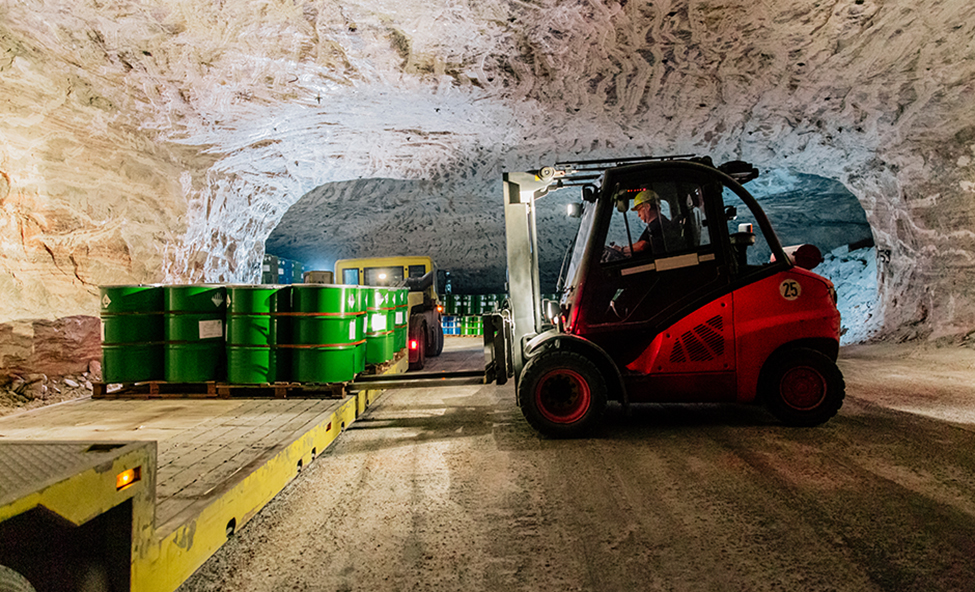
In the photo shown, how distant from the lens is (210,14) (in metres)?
5.51

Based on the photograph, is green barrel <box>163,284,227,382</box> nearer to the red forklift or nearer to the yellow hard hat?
the red forklift

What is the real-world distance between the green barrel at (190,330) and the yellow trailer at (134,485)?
1.57ft

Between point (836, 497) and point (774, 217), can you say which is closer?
point (836, 497)

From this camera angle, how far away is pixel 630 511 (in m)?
2.70

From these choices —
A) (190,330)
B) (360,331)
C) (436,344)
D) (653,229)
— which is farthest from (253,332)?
(436,344)

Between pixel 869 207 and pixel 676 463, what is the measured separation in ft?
34.6

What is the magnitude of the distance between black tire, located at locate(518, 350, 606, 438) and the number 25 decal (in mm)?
1790

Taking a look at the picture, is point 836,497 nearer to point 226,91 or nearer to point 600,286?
point 600,286

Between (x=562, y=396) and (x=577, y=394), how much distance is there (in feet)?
0.45

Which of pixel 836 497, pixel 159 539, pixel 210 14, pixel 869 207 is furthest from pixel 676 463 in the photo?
pixel 869 207

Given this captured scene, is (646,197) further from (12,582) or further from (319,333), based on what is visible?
(12,582)

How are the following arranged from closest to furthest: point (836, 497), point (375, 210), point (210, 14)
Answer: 1. point (836, 497)
2. point (210, 14)
3. point (375, 210)

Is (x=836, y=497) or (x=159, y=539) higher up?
(x=159, y=539)

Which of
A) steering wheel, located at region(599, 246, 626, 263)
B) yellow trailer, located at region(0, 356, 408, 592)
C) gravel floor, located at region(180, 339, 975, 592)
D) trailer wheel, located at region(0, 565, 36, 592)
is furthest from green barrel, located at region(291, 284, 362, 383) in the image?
trailer wheel, located at region(0, 565, 36, 592)
